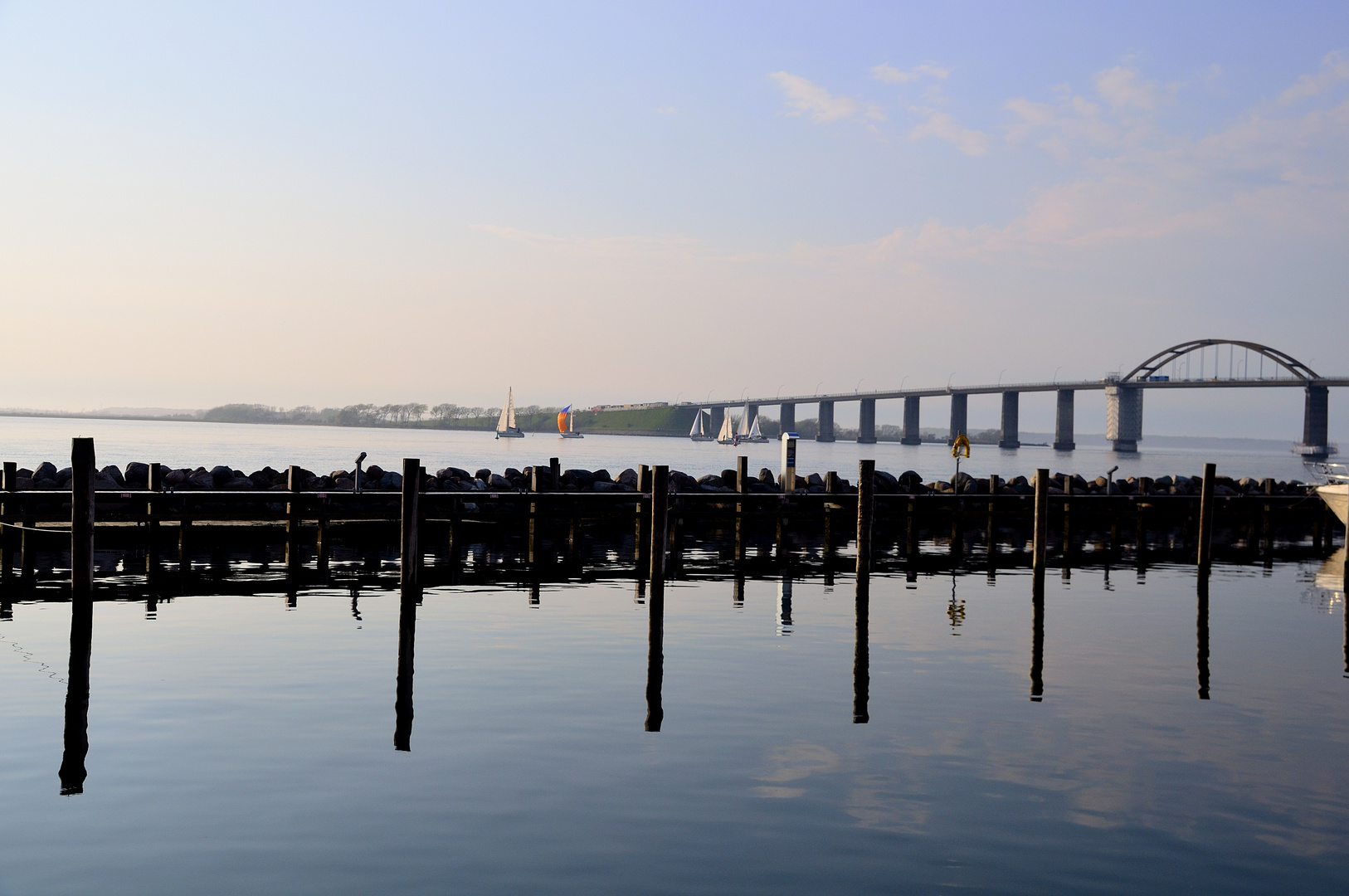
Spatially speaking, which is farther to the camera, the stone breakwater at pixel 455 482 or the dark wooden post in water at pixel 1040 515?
the stone breakwater at pixel 455 482

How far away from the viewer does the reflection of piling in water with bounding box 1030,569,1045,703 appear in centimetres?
Answer: 1470

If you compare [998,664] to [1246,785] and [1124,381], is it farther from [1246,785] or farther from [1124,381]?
[1124,381]

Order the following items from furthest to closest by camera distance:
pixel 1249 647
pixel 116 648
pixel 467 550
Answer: pixel 467 550, pixel 1249 647, pixel 116 648

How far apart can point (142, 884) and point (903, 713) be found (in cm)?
792

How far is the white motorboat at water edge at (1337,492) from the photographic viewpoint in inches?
1302

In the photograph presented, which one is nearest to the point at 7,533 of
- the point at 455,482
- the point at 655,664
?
the point at 455,482

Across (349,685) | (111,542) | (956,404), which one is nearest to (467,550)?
(111,542)

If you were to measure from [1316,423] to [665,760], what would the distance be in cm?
16147

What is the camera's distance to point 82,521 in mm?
14156

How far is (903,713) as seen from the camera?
1309 cm

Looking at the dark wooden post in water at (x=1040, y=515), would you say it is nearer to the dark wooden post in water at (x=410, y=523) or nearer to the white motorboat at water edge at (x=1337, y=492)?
the dark wooden post in water at (x=410, y=523)

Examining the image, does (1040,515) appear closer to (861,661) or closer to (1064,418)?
(861,661)

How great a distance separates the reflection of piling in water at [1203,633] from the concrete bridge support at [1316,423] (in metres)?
141

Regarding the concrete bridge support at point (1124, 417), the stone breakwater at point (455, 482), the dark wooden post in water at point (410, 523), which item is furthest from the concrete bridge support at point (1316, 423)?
the dark wooden post in water at point (410, 523)
